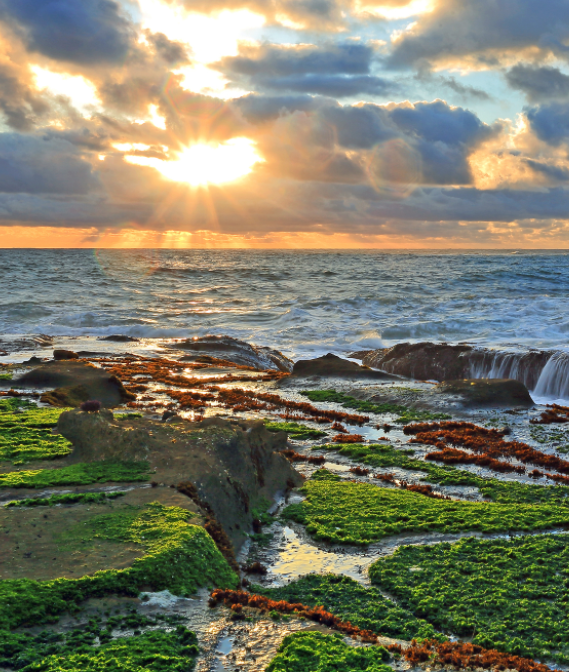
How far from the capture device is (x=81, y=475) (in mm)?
13469

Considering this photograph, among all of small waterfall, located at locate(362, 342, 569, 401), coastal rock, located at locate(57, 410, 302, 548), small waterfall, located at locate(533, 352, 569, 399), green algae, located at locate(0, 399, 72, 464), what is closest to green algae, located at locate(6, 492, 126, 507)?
coastal rock, located at locate(57, 410, 302, 548)

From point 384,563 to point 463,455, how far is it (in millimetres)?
10328

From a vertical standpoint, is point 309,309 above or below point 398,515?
above

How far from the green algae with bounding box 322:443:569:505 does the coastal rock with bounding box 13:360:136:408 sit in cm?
1177

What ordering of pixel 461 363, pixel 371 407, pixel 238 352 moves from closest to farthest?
pixel 371 407 < pixel 461 363 < pixel 238 352

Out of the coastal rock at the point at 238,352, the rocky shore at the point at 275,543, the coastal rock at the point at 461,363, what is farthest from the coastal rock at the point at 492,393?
the coastal rock at the point at 238,352

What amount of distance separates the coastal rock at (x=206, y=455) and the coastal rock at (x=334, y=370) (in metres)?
20.1

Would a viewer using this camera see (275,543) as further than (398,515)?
No

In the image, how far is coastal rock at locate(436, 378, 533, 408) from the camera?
2880cm

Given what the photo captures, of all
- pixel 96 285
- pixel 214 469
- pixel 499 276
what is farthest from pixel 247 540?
pixel 499 276

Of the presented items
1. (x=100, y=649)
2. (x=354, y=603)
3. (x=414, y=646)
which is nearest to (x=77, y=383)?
(x=354, y=603)

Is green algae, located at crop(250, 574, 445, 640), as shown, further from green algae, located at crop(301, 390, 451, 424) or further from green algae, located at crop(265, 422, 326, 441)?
green algae, located at crop(301, 390, 451, 424)

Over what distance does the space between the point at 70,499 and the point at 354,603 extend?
669cm

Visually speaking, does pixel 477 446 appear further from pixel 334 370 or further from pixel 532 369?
pixel 532 369
